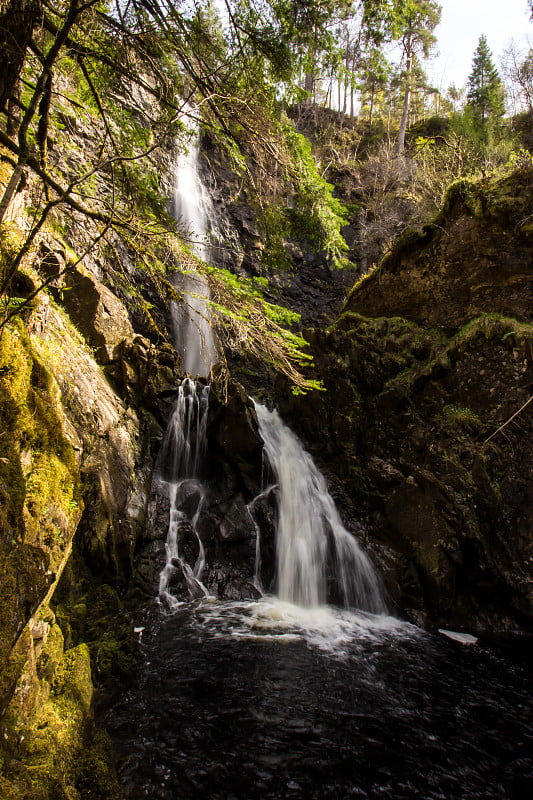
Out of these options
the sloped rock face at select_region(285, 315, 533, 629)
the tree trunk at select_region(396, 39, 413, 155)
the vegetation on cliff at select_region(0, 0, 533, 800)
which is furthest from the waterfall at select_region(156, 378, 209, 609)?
the tree trunk at select_region(396, 39, 413, 155)

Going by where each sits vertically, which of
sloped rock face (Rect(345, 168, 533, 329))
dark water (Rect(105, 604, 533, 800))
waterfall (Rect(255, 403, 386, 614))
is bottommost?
dark water (Rect(105, 604, 533, 800))

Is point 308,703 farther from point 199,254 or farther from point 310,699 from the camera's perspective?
point 199,254

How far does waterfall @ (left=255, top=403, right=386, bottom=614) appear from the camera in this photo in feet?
23.7

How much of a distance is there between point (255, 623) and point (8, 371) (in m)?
5.29

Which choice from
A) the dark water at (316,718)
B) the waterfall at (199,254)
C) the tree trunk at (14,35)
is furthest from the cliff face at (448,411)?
the tree trunk at (14,35)

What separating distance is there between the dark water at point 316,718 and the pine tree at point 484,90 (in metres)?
25.6

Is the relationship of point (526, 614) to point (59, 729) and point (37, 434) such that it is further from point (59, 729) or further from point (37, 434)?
point (37, 434)

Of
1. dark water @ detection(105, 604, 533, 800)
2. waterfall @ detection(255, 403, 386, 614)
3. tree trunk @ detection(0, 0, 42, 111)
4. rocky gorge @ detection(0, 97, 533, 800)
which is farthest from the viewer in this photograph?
waterfall @ detection(255, 403, 386, 614)

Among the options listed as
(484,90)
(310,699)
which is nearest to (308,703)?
(310,699)

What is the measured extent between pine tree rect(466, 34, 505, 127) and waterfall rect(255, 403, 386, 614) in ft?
73.9

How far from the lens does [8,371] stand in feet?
8.70

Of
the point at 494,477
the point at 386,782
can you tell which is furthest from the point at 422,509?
the point at 386,782

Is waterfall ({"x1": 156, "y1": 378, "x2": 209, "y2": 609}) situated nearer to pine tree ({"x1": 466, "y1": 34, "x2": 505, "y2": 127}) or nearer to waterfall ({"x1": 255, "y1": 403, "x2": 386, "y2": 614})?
waterfall ({"x1": 255, "y1": 403, "x2": 386, "y2": 614})

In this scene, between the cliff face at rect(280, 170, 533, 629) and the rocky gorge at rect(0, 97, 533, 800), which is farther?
the cliff face at rect(280, 170, 533, 629)
